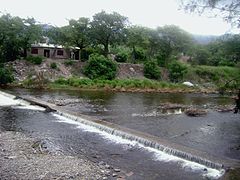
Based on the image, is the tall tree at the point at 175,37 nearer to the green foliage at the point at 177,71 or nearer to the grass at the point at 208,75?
the grass at the point at 208,75

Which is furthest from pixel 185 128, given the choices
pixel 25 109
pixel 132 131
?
pixel 25 109

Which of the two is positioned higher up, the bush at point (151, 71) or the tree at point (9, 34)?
the tree at point (9, 34)

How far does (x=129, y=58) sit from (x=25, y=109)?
110ft

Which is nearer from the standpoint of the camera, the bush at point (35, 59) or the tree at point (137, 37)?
the bush at point (35, 59)

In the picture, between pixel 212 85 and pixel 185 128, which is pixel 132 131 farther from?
pixel 212 85

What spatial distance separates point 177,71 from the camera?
1929 inches

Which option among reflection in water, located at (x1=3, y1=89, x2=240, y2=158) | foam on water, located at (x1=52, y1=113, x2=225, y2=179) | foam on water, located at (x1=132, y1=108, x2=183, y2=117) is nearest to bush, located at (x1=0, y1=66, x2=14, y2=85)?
reflection in water, located at (x1=3, y1=89, x2=240, y2=158)

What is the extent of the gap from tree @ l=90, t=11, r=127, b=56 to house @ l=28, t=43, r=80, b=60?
6528 mm

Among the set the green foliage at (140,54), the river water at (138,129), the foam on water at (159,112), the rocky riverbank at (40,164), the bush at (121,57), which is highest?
the green foliage at (140,54)

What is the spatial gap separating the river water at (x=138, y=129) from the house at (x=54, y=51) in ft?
92.0

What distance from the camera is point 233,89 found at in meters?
13.8

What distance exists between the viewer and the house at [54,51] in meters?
52.9

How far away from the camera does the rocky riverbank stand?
35.1 ft

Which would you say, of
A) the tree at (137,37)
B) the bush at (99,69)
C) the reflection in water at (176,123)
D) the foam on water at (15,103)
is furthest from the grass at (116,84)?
the reflection in water at (176,123)
